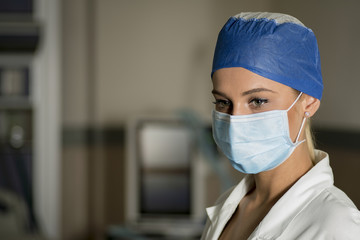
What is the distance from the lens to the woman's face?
1.04m

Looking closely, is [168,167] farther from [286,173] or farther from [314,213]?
[314,213]

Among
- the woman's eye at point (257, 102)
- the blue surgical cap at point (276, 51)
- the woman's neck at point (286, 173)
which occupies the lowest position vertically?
the woman's neck at point (286, 173)

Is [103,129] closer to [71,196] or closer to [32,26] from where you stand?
[71,196]

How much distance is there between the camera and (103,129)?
3971mm

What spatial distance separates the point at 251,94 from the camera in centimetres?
104

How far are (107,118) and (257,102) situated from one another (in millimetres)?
2956

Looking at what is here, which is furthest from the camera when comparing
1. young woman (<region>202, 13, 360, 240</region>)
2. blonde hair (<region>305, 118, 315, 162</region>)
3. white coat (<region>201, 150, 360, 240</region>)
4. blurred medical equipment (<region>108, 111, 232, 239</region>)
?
blurred medical equipment (<region>108, 111, 232, 239</region>)

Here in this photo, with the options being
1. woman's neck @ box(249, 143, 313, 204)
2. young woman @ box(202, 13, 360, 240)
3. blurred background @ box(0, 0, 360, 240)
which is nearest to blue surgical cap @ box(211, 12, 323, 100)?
young woman @ box(202, 13, 360, 240)

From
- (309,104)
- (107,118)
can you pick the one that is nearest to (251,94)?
(309,104)

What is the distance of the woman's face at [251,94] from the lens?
1.04m

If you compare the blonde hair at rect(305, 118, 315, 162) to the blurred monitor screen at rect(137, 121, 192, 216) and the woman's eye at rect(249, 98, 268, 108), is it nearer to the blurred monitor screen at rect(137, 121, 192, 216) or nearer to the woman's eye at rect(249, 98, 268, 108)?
the woman's eye at rect(249, 98, 268, 108)

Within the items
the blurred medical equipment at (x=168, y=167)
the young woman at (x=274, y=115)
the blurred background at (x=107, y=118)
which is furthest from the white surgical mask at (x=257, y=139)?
the blurred medical equipment at (x=168, y=167)

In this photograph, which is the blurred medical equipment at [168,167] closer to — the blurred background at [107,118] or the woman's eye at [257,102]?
the blurred background at [107,118]

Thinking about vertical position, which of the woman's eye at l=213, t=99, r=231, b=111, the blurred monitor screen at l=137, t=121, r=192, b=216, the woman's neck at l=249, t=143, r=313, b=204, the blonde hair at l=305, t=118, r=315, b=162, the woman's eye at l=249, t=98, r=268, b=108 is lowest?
the blurred monitor screen at l=137, t=121, r=192, b=216
